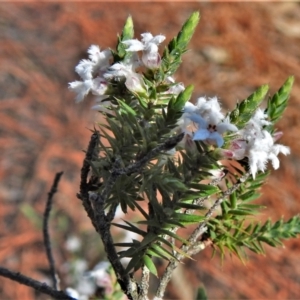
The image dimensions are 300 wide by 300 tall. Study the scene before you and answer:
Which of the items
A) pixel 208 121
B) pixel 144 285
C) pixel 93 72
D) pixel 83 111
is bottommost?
pixel 144 285

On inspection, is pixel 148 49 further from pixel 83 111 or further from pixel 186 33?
pixel 83 111

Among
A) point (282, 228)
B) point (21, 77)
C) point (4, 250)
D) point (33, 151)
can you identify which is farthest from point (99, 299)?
point (21, 77)

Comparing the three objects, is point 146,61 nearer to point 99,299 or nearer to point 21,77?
point 99,299

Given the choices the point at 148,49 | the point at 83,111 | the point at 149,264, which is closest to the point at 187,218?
the point at 149,264

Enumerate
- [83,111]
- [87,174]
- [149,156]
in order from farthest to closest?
[83,111] → [87,174] → [149,156]

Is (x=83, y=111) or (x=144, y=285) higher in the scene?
(x=83, y=111)

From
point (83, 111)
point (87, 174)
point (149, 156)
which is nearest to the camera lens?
point (149, 156)

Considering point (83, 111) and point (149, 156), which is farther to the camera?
point (83, 111)

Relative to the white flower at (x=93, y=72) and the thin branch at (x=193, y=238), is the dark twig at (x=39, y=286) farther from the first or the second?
the white flower at (x=93, y=72)
